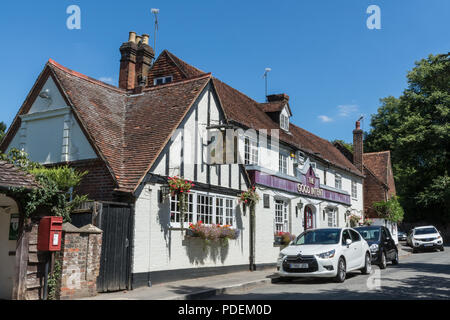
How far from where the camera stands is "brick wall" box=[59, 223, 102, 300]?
388 inches

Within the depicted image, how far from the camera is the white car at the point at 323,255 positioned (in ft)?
40.8

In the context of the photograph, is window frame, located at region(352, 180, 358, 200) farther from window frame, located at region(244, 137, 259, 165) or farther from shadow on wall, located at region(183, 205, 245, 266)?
shadow on wall, located at region(183, 205, 245, 266)

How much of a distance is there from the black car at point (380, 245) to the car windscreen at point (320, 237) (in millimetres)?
3613

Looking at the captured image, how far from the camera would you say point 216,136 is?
15.4 m

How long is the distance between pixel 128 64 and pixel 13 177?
978 cm

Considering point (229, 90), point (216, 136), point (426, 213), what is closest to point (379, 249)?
point (216, 136)

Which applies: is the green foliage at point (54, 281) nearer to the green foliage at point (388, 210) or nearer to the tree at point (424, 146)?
the green foliage at point (388, 210)

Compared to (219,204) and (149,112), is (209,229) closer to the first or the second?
(219,204)

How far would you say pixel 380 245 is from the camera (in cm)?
1697

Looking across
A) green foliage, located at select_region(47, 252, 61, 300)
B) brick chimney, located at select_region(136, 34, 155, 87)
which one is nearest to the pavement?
green foliage, located at select_region(47, 252, 61, 300)

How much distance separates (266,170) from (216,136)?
12.2ft

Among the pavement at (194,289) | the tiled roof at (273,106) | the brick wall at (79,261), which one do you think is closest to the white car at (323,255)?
the pavement at (194,289)

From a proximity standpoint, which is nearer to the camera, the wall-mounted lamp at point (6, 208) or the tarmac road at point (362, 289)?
the tarmac road at point (362, 289)
